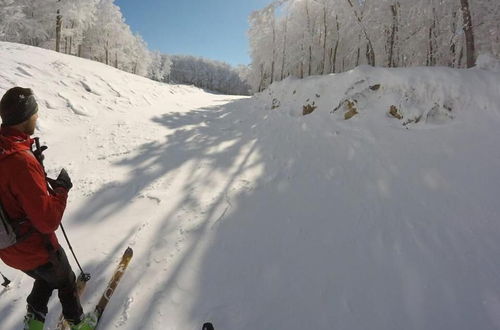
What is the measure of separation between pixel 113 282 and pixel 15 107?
2.21 m

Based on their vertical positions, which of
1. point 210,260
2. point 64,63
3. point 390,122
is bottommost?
point 210,260

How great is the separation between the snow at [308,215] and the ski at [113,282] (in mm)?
103

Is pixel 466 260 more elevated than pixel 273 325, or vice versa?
pixel 466 260

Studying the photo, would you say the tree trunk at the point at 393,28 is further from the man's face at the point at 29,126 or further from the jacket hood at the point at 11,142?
the jacket hood at the point at 11,142

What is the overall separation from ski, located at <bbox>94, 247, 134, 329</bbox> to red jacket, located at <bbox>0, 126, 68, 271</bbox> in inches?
42.3

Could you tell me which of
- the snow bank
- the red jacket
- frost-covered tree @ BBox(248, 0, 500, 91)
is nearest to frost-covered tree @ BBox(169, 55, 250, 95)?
frost-covered tree @ BBox(248, 0, 500, 91)

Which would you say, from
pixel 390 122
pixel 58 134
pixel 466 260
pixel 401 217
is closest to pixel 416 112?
pixel 390 122

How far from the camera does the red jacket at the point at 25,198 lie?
6.51 ft

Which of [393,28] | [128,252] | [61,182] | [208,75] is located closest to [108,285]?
[128,252]

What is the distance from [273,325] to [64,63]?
51.2 ft

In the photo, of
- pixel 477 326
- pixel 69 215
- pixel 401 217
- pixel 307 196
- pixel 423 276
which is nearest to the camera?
pixel 477 326

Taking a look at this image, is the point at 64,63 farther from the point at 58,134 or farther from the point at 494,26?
the point at 494,26

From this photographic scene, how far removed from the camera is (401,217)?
4258mm

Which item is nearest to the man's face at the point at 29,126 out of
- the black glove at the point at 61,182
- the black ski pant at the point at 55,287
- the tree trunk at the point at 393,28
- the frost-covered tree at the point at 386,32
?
the black glove at the point at 61,182
